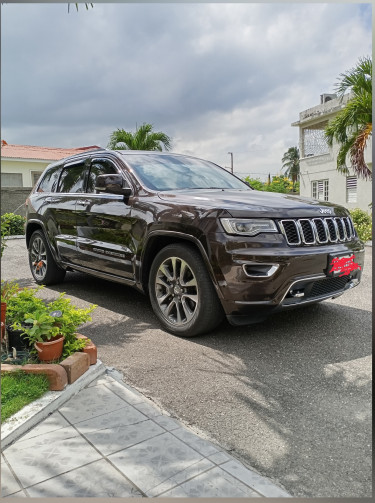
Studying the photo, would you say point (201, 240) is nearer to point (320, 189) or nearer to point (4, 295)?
point (4, 295)

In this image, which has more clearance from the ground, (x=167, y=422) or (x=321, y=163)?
(x=321, y=163)

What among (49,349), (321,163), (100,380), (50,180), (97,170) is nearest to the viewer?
(49,349)

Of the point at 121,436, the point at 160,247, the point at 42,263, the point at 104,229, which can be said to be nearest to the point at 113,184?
the point at 104,229

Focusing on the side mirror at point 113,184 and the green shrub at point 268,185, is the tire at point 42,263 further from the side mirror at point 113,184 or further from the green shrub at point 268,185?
the green shrub at point 268,185

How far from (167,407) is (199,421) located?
0.27 m

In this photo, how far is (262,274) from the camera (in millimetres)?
3557

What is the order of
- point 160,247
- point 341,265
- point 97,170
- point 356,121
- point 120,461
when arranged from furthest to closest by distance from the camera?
1. point 356,121
2. point 97,170
3. point 160,247
4. point 341,265
5. point 120,461

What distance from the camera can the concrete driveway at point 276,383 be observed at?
226 cm

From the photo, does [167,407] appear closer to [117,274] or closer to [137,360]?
[137,360]

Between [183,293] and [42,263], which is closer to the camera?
[183,293]

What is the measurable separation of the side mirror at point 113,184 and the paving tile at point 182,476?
291 cm

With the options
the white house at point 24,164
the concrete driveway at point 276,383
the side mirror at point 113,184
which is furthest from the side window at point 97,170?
the white house at point 24,164

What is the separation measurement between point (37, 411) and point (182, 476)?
971 mm

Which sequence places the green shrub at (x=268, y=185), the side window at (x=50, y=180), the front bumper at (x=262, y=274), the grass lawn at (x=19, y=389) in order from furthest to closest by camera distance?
the green shrub at (x=268, y=185) < the side window at (x=50, y=180) < the front bumper at (x=262, y=274) < the grass lawn at (x=19, y=389)
